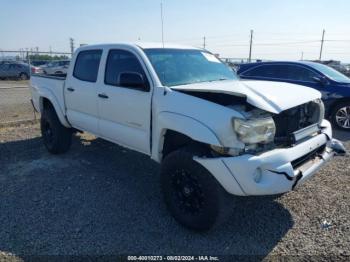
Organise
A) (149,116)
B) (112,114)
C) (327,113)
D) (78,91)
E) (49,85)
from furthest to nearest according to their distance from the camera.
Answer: (327,113) < (49,85) < (78,91) < (112,114) < (149,116)

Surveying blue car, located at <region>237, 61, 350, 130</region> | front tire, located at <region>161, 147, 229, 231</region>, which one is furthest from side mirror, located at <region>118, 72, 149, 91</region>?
blue car, located at <region>237, 61, 350, 130</region>

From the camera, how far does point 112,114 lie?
429 cm

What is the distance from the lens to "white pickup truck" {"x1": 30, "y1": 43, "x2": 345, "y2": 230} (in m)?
2.92

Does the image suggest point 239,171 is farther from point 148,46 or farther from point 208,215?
point 148,46

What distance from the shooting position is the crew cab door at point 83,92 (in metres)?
4.69

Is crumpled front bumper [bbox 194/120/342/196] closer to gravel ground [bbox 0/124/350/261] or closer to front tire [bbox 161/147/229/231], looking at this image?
front tire [bbox 161/147/229/231]

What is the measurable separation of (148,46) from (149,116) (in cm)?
105

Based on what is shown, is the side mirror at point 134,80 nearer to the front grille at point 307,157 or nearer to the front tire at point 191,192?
the front tire at point 191,192

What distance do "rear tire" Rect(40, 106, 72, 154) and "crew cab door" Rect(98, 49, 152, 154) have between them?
146 cm

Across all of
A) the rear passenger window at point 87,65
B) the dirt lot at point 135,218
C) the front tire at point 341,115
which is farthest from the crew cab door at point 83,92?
the front tire at point 341,115

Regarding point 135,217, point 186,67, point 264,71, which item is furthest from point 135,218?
point 264,71

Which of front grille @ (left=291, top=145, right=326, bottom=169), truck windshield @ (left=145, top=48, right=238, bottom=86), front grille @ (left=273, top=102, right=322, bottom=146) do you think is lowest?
front grille @ (left=291, top=145, right=326, bottom=169)

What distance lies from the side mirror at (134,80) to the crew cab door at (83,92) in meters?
0.98

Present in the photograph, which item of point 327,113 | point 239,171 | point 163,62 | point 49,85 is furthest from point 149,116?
point 327,113
